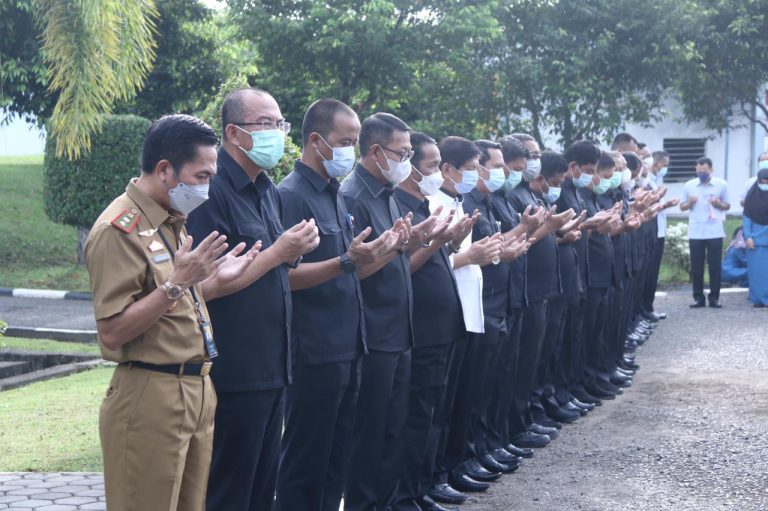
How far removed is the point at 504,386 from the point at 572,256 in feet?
5.55

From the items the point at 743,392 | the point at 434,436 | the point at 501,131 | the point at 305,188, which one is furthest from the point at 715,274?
the point at 305,188

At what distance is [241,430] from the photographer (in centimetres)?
453

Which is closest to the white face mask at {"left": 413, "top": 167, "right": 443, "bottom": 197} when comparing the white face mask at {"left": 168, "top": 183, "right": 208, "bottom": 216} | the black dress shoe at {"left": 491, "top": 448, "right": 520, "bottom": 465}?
the black dress shoe at {"left": 491, "top": 448, "right": 520, "bottom": 465}

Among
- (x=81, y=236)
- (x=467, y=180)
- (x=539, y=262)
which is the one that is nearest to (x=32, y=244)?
(x=81, y=236)

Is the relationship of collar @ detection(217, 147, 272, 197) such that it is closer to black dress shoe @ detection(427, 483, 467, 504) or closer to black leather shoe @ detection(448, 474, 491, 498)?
black dress shoe @ detection(427, 483, 467, 504)

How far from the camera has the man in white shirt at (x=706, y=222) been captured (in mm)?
16281

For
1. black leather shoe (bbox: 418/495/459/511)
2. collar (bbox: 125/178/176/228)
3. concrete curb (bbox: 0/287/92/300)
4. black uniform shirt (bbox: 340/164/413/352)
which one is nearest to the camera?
collar (bbox: 125/178/176/228)

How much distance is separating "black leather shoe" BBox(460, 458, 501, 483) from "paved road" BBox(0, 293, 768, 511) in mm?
79

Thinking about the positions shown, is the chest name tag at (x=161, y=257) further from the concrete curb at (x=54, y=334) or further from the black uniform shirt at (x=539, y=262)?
the concrete curb at (x=54, y=334)

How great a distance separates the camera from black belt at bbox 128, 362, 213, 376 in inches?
153

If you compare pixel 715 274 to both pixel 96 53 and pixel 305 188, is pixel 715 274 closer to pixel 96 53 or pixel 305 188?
pixel 96 53

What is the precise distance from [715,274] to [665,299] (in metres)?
1.55

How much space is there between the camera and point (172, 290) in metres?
3.72

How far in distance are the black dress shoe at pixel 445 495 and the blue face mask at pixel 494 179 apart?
2.01 meters
